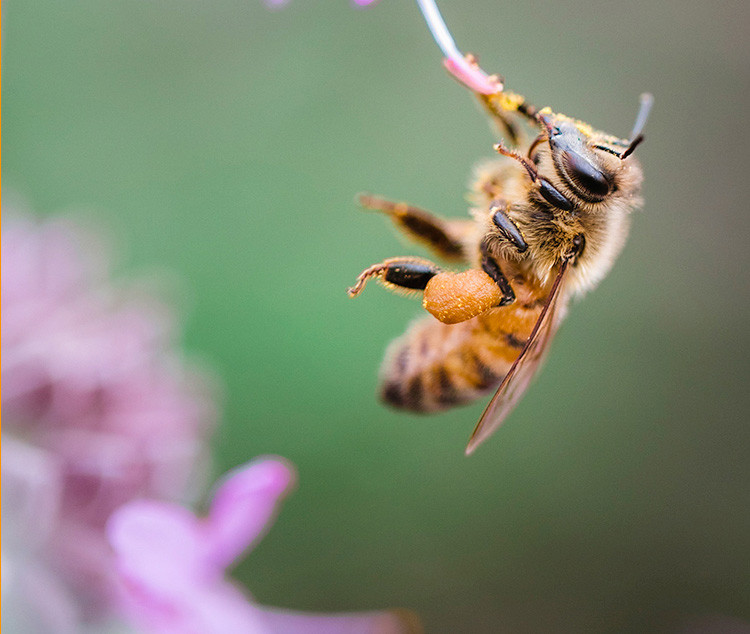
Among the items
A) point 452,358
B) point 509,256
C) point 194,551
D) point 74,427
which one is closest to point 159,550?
point 194,551

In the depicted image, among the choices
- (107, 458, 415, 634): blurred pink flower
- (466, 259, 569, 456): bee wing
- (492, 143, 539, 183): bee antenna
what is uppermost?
(492, 143, 539, 183): bee antenna

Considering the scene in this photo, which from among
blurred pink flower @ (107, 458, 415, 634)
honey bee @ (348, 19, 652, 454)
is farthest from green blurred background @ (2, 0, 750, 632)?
honey bee @ (348, 19, 652, 454)

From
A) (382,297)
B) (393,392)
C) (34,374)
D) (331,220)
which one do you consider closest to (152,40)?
(331,220)

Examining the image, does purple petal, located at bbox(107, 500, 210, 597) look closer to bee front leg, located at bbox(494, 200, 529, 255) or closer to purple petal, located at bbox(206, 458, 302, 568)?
purple petal, located at bbox(206, 458, 302, 568)

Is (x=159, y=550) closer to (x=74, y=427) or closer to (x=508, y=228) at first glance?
(x=74, y=427)

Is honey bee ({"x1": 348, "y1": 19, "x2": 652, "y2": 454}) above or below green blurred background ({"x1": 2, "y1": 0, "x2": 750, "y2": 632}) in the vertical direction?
below

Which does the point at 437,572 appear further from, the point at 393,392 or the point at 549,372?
the point at 393,392

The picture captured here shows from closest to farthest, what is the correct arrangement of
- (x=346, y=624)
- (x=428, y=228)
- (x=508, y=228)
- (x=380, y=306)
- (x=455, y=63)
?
(x=455, y=63) → (x=508, y=228) → (x=428, y=228) → (x=346, y=624) → (x=380, y=306)
